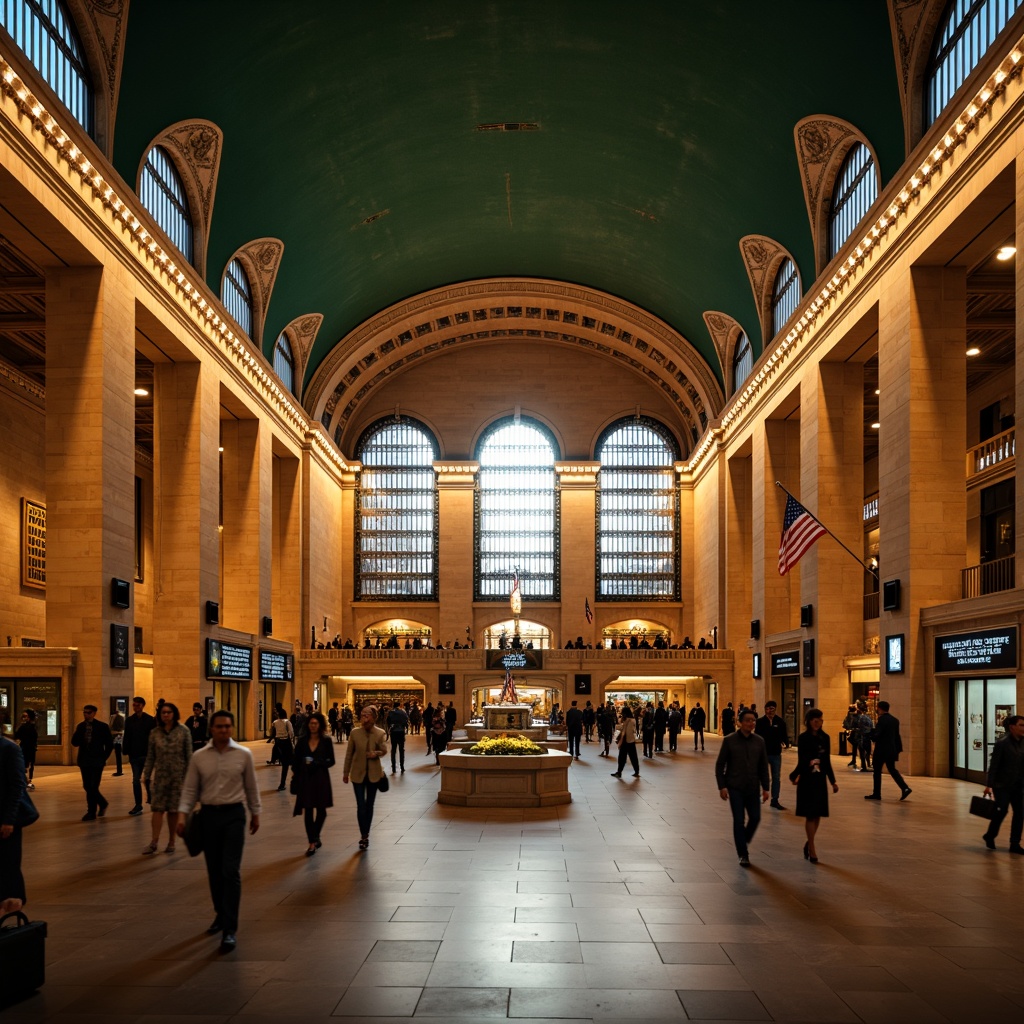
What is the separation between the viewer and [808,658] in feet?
91.9

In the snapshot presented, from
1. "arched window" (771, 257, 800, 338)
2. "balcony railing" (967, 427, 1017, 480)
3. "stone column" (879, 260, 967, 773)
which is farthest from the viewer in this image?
"arched window" (771, 257, 800, 338)

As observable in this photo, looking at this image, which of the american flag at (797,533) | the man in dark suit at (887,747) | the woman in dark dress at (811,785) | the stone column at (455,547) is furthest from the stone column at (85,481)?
the stone column at (455,547)

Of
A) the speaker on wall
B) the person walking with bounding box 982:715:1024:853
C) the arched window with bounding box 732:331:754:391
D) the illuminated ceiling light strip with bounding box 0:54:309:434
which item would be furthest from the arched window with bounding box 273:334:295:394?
the person walking with bounding box 982:715:1024:853

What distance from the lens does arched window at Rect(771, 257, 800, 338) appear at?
101 ft

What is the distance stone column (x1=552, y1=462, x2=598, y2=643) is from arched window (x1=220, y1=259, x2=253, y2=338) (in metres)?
19.3

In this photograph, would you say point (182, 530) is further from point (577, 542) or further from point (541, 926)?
point (577, 542)

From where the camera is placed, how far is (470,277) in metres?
44.6

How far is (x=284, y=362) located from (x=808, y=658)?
21382 millimetres

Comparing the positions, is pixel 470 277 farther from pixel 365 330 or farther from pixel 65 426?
pixel 65 426

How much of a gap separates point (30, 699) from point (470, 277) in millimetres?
28308

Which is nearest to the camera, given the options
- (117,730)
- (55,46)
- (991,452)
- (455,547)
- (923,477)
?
(55,46)

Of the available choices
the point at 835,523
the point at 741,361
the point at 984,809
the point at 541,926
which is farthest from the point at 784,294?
the point at 541,926

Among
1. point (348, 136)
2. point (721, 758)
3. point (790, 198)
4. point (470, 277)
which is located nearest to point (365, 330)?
point (470, 277)

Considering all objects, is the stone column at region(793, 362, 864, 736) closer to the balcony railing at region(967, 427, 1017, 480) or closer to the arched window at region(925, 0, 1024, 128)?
the balcony railing at region(967, 427, 1017, 480)
